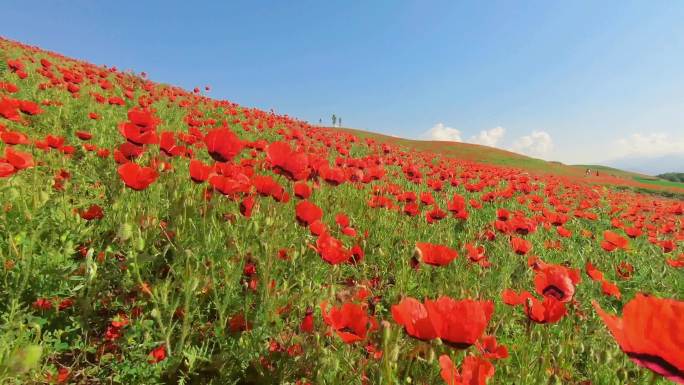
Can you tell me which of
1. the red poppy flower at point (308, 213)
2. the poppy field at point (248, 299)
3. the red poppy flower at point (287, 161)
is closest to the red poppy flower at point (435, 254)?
the poppy field at point (248, 299)

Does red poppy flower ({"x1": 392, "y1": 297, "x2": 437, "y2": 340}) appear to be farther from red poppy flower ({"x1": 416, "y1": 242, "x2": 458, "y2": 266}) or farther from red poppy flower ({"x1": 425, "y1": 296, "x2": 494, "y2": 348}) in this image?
red poppy flower ({"x1": 416, "y1": 242, "x2": 458, "y2": 266})

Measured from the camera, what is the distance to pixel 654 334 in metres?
0.82

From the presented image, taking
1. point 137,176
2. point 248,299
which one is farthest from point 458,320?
point 137,176

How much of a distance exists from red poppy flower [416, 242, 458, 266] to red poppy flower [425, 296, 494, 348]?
72 cm

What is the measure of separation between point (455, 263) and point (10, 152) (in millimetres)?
2950

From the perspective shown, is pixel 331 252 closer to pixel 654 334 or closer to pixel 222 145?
pixel 222 145

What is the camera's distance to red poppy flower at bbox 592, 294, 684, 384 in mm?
795

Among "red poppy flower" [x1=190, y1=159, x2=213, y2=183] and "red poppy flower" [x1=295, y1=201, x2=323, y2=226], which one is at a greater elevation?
"red poppy flower" [x1=190, y1=159, x2=213, y2=183]

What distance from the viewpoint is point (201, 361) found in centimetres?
161

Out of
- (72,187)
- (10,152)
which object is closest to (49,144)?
(72,187)

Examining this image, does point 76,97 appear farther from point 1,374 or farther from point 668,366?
point 668,366

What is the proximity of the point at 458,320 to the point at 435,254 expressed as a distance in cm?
84

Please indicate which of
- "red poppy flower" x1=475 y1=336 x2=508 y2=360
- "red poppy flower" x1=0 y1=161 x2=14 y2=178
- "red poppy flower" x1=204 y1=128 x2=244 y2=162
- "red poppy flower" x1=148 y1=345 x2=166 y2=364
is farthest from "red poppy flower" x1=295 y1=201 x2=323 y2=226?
"red poppy flower" x1=0 y1=161 x2=14 y2=178

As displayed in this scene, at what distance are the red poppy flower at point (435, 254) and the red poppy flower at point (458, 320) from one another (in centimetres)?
72
